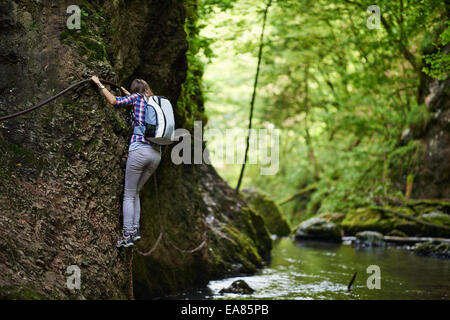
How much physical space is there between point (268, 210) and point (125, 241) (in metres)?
14.9

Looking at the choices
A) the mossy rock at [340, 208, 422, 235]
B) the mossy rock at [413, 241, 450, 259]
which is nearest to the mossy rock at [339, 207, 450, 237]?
the mossy rock at [340, 208, 422, 235]

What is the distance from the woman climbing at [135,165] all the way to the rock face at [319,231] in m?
13.1

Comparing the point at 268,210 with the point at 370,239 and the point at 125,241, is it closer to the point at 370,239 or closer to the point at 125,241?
the point at 370,239

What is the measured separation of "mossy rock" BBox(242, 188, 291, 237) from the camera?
62.5 ft

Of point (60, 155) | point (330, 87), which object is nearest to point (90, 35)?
point (60, 155)

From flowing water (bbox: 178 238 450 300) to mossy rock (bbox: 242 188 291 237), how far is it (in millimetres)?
4713

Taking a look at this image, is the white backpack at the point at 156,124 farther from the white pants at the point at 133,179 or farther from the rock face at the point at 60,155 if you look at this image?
the rock face at the point at 60,155

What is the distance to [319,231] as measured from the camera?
1770 centimetres

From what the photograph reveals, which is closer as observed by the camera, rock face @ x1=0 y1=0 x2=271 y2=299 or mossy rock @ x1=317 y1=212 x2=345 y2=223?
rock face @ x1=0 y1=0 x2=271 y2=299

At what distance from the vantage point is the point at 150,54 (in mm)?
7703

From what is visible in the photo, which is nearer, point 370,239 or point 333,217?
point 370,239

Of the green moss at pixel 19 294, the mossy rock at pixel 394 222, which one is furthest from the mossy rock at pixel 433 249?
the green moss at pixel 19 294

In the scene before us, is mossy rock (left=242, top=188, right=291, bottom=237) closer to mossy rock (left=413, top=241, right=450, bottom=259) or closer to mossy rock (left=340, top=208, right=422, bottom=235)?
mossy rock (left=340, top=208, right=422, bottom=235)

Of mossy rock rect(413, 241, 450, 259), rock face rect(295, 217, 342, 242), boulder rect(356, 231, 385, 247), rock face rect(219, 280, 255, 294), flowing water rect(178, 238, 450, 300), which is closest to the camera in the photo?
flowing water rect(178, 238, 450, 300)
